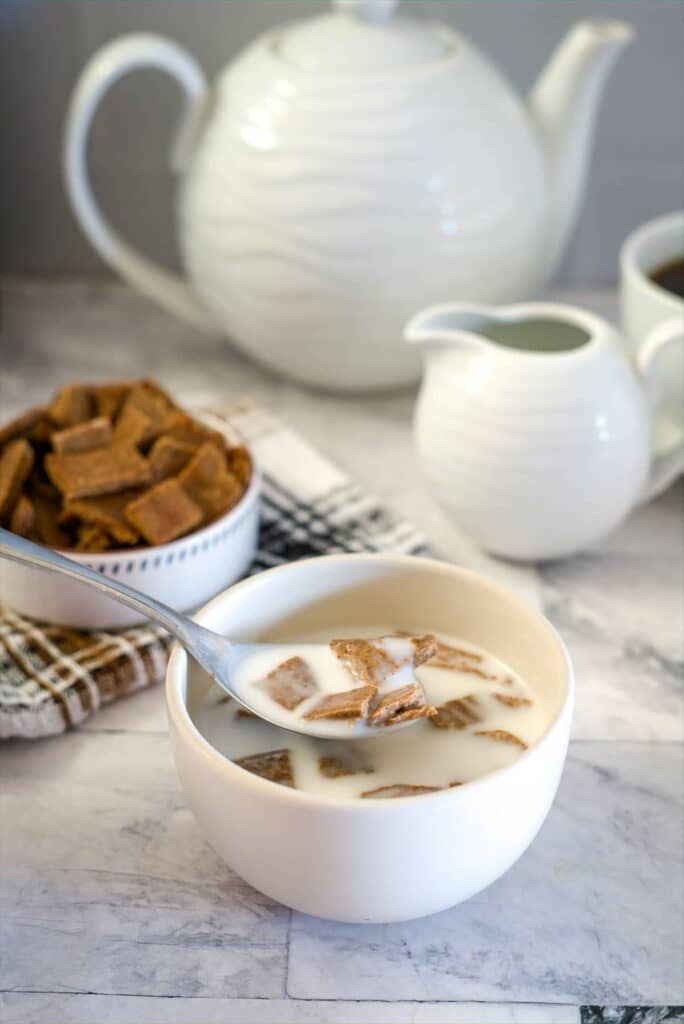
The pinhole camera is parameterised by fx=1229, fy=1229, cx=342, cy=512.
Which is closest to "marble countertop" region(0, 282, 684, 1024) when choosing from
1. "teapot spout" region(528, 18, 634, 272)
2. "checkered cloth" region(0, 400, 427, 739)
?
"checkered cloth" region(0, 400, 427, 739)

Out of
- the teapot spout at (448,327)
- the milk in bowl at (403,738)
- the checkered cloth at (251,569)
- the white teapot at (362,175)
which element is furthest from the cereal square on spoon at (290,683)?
the white teapot at (362,175)

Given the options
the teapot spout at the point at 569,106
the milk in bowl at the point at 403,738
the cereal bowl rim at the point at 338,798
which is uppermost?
the teapot spout at the point at 569,106

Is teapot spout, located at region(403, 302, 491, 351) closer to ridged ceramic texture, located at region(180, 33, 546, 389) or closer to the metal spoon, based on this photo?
ridged ceramic texture, located at region(180, 33, 546, 389)

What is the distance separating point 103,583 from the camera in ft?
1.86

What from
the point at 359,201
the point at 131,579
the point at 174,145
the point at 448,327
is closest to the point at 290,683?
the point at 131,579

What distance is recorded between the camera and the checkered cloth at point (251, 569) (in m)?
0.64

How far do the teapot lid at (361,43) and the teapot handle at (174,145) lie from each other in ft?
0.25

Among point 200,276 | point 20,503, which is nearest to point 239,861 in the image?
point 20,503

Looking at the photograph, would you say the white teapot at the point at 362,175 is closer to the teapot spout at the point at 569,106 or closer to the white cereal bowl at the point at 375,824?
the teapot spout at the point at 569,106

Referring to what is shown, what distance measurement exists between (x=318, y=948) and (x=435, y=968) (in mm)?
50

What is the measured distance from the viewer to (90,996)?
505mm

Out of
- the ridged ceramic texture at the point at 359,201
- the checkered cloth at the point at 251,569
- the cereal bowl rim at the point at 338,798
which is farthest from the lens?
the ridged ceramic texture at the point at 359,201

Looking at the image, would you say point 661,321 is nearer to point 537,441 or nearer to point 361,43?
point 537,441

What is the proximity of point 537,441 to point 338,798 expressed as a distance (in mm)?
300
